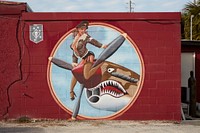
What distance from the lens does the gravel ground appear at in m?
9.62


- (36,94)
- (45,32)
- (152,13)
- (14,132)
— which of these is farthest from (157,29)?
(14,132)

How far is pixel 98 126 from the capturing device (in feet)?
33.3

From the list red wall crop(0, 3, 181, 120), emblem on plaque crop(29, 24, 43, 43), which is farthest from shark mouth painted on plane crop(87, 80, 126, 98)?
emblem on plaque crop(29, 24, 43, 43)

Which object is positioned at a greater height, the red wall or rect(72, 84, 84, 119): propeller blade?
the red wall

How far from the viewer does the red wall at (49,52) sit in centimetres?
1102

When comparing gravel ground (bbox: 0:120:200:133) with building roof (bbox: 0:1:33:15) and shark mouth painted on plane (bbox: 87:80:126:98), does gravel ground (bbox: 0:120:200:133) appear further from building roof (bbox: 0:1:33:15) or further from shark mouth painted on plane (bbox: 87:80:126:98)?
building roof (bbox: 0:1:33:15)

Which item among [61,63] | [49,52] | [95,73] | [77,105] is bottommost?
[77,105]

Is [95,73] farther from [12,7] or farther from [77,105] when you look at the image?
[12,7]

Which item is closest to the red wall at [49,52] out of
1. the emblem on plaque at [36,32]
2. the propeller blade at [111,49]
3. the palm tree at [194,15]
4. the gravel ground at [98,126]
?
the emblem on plaque at [36,32]

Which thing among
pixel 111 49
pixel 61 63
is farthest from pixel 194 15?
pixel 61 63

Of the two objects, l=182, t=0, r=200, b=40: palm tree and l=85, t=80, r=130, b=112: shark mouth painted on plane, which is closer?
l=85, t=80, r=130, b=112: shark mouth painted on plane

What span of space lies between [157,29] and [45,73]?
345 centimetres

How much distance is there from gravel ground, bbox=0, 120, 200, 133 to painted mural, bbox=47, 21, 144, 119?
458 millimetres

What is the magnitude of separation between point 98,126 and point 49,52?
2.57m
